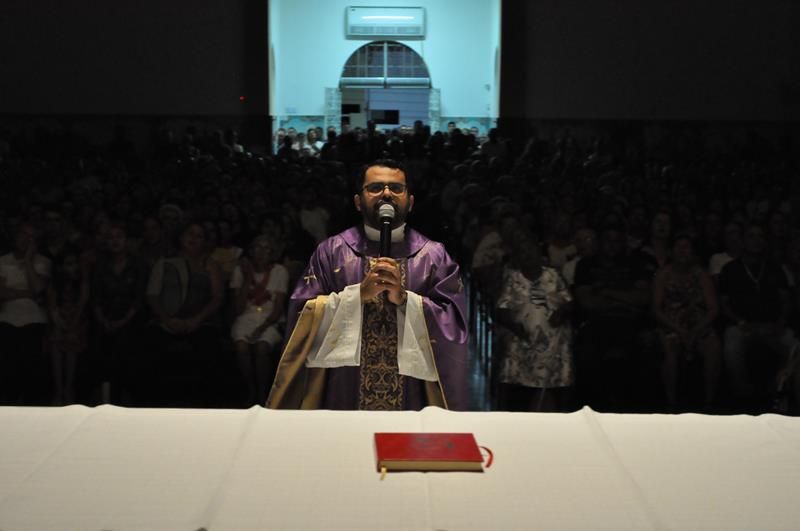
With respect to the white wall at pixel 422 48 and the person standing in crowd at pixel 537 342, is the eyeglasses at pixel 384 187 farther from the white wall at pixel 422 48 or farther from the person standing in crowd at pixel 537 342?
the white wall at pixel 422 48

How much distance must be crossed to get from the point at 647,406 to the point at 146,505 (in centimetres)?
357

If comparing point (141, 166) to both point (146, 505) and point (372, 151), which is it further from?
point (146, 505)

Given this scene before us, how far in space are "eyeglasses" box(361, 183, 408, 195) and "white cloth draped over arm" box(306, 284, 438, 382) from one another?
1.19 feet

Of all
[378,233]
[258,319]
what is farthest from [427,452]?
[258,319]

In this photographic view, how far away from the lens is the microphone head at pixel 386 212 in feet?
10.5

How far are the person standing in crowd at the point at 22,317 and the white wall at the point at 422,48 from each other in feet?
5.00

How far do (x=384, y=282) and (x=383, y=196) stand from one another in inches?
16.7

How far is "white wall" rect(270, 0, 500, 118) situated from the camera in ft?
17.7

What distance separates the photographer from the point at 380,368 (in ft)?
11.7

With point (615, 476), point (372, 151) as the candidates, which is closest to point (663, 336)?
point (372, 151)

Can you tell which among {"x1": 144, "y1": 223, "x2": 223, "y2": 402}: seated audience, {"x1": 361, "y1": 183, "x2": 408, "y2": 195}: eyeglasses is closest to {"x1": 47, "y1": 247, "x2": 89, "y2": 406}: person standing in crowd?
{"x1": 144, "y1": 223, "x2": 223, "y2": 402}: seated audience

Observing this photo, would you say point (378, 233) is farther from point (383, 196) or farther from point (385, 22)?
point (385, 22)

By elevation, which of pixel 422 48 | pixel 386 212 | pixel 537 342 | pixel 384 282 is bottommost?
pixel 537 342

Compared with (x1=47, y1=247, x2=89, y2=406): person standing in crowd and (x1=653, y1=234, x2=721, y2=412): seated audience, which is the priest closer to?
(x1=653, y1=234, x2=721, y2=412): seated audience
